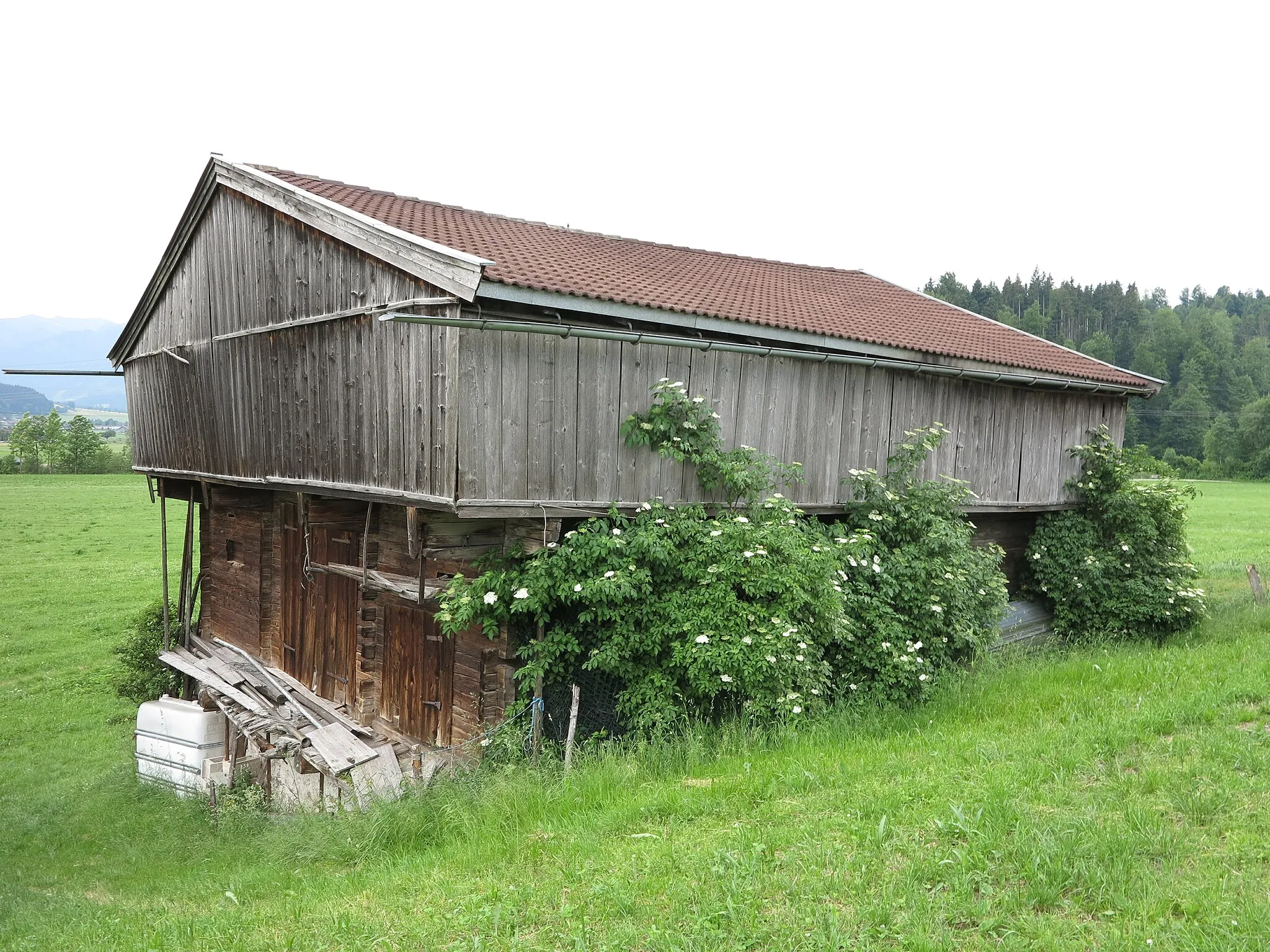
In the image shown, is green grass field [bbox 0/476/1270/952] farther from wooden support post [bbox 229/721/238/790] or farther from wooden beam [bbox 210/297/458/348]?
wooden beam [bbox 210/297/458/348]

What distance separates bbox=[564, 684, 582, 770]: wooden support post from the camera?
28.5 ft

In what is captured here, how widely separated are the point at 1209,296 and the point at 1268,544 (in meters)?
119

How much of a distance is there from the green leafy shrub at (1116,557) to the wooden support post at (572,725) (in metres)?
8.84

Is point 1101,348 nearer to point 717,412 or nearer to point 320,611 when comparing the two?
point 717,412

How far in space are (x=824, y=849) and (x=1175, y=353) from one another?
85.1 m

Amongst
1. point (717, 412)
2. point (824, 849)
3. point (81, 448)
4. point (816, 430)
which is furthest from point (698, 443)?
point (81, 448)

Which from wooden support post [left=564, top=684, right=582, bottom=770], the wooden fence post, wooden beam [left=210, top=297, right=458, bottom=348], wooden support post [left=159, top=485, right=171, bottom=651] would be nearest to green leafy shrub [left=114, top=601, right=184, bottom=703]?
wooden support post [left=159, top=485, right=171, bottom=651]

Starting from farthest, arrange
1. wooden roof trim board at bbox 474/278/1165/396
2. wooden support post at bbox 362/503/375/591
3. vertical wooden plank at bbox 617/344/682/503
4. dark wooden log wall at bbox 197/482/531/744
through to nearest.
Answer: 1. wooden support post at bbox 362/503/375/591
2. dark wooden log wall at bbox 197/482/531/744
3. vertical wooden plank at bbox 617/344/682/503
4. wooden roof trim board at bbox 474/278/1165/396

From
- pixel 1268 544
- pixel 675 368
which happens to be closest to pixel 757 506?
pixel 675 368

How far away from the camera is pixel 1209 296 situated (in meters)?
127

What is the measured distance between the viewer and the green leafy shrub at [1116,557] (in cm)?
1391

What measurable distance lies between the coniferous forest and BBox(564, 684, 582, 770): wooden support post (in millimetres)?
57690

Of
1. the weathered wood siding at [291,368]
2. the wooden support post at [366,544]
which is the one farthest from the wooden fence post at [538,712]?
the wooden support post at [366,544]

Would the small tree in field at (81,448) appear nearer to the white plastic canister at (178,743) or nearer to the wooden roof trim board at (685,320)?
the white plastic canister at (178,743)
